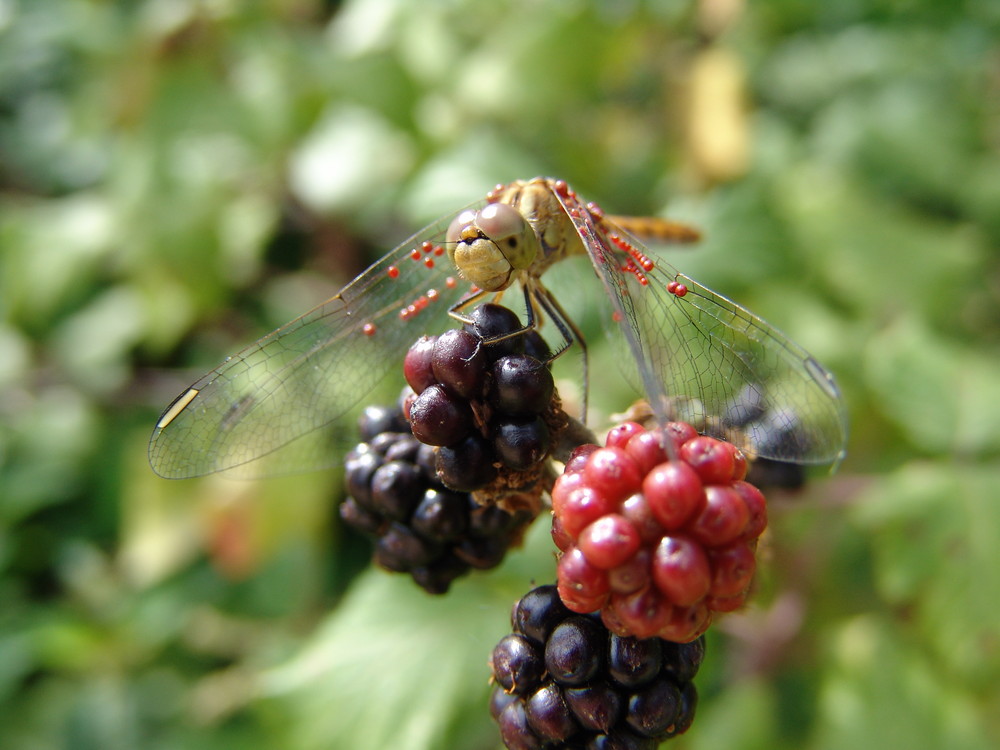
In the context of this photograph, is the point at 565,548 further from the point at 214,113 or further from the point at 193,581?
the point at 214,113

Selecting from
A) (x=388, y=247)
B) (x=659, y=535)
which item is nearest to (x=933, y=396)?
(x=659, y=535)

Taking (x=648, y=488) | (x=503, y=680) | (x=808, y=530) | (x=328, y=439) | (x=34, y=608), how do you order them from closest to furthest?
(x=648, y=488) → (x=503, y=680) → (x=328, y=439) → (x=808, y=530) → (x=34, y=608)

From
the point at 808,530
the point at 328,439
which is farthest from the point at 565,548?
the point at 808,530

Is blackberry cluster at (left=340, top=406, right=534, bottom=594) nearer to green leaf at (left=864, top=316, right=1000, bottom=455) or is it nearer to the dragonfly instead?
the dragonfly

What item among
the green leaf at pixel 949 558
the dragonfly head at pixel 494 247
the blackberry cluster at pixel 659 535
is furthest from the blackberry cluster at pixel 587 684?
the green leaf at pixel 949 558

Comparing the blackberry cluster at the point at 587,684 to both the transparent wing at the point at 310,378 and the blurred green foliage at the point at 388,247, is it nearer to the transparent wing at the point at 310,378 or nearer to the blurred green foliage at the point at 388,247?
the transparent wing at the point at 310,378

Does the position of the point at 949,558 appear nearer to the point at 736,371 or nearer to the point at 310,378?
the point at 736,371

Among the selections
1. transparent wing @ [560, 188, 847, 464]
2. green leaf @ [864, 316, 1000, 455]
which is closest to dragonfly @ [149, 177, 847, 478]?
transparent wing @ [560, 188, 847, 464]
